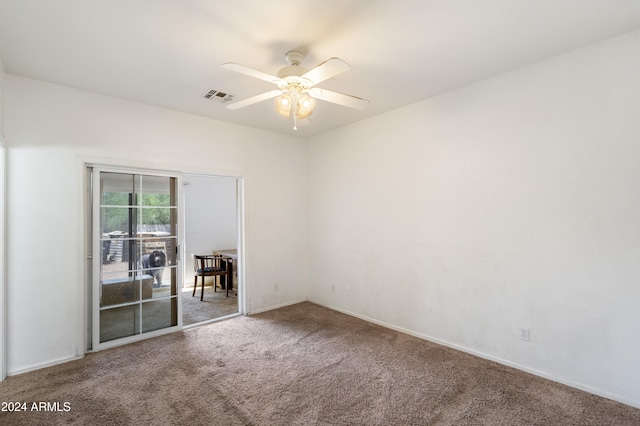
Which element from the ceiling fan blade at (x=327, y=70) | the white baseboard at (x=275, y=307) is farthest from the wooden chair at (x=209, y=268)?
the ceiling fan blade at (x=327, y=70)

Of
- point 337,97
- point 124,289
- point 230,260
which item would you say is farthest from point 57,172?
point 230,260

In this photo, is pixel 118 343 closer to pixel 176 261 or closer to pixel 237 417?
pixel 176 261

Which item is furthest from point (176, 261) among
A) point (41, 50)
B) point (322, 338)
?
point (41, 50)

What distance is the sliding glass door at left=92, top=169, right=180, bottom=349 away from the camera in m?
3.35

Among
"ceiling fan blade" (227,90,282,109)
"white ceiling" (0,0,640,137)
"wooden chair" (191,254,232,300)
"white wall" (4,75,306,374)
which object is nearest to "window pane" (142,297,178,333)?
"white wall" (4,75,306,374)

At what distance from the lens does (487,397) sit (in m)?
2.43

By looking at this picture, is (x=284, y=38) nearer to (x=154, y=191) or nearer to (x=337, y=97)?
(x=337, y=97)

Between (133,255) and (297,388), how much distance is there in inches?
95.0

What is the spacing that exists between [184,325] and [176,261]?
873 millimetres

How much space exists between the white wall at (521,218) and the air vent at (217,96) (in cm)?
184

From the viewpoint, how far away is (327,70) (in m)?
2.12

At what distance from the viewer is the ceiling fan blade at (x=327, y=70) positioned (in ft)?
6.57

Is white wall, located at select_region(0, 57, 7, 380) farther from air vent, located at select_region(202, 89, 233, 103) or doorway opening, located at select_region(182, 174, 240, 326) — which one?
doorway opening, located at select_region(182, 174, 240, 326)

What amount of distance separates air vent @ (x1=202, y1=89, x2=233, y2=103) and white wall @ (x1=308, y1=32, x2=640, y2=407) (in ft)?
6.03
